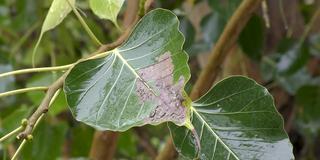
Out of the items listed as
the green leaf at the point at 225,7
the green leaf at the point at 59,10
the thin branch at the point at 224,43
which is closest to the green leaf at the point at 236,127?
the green leaf at the point at 59,10

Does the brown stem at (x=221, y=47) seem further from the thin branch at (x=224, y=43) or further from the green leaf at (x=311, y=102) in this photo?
the green leaf at (x=311, y=102)

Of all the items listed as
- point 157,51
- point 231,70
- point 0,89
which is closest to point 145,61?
point 157,51

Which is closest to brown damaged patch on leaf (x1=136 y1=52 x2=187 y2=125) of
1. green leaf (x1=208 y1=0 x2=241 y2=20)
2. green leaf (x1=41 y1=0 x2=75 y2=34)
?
green leaf (x1=41 y1=0 x2=75 y2=34)

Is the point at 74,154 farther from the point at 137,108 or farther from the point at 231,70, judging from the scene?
the point at 137,108

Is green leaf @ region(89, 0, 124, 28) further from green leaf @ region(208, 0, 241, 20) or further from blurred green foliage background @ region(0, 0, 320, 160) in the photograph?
green leaf @ region(208, 0, 241, 20)

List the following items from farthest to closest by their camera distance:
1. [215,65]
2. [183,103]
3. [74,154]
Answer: [74,154] < [215,65] < [183,103]

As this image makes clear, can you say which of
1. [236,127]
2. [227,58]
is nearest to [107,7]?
[236,127]

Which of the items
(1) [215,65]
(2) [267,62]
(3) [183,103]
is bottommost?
(2) [267,62]
